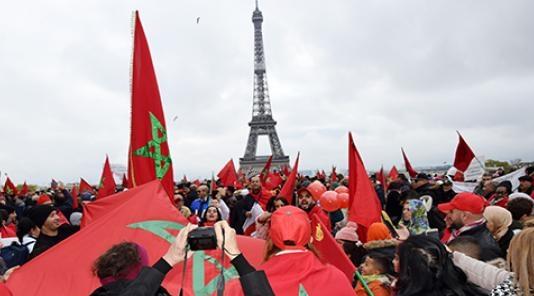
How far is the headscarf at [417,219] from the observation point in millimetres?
5773

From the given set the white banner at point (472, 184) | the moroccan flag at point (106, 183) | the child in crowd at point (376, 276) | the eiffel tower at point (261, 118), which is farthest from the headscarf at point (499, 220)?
the eiffel tower at point (261, 118)

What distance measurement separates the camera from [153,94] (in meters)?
5.56

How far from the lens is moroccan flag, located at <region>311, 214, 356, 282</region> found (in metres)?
3.77

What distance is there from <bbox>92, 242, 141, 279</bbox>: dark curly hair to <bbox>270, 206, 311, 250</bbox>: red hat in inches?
33.7

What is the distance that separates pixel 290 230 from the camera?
8.90ft

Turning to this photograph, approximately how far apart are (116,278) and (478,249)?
266 centimetres

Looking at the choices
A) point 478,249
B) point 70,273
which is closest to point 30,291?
point 70,273

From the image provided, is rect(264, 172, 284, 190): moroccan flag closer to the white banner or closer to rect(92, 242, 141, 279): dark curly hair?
the white banner

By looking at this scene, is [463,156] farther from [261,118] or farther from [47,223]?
[261,118]

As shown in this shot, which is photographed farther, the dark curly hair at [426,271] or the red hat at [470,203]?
the red hat at [470,203]

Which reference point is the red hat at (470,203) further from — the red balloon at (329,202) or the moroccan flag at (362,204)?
the red balloon at (329,202)

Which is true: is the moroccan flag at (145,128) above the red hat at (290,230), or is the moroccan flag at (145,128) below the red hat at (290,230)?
above

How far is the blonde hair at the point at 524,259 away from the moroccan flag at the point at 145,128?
3785 mm

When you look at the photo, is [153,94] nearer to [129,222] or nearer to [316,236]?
[129,222]
